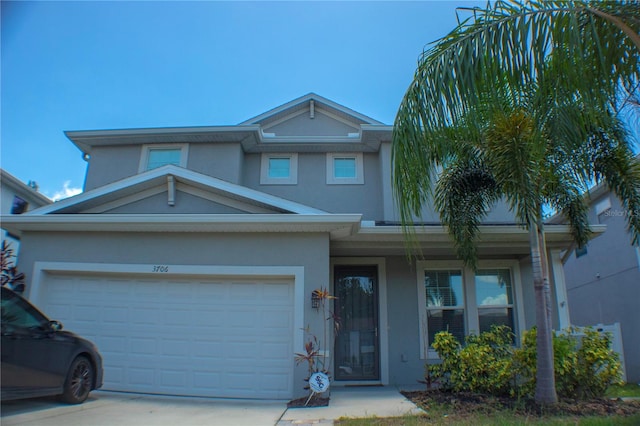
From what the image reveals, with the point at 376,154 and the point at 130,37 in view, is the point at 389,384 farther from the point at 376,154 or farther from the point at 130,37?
the point at 130,37

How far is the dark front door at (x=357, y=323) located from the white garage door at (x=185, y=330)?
2223mm

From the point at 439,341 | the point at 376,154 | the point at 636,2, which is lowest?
the point at 439,341

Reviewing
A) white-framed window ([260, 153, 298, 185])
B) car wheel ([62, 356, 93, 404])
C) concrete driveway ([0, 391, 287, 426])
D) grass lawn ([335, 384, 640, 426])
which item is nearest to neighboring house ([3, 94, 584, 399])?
concrete driveway ([0, 391, 287, 426])

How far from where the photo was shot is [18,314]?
5.66 meters

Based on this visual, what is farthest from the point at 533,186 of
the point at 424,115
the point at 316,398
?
the point at 316,398

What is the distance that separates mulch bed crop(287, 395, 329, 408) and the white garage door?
489 millimetres

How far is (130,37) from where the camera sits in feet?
25.7

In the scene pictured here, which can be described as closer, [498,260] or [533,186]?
[533,186]

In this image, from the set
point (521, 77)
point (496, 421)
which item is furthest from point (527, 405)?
point (521, 77)

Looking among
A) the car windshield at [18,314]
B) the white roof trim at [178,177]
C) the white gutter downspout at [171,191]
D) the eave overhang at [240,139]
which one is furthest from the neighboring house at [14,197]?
the car windshield at [18,314]

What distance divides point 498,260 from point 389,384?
12.4 feet

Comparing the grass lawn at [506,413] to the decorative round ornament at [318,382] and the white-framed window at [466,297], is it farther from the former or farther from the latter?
the white-framed window at [466,297]

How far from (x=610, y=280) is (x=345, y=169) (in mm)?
8675

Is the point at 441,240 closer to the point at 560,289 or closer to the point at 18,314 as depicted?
the point at 560,289
